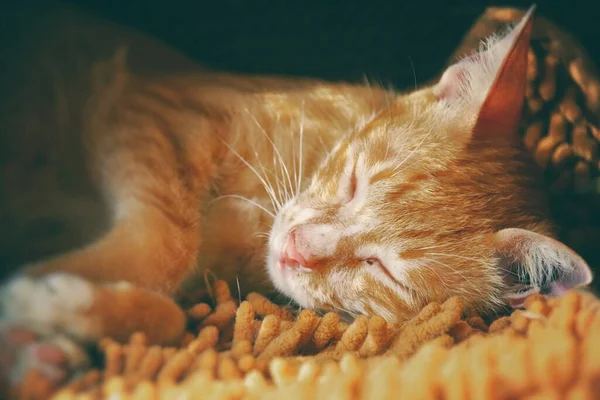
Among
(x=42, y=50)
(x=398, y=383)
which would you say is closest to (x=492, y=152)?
(x=398, y=383)

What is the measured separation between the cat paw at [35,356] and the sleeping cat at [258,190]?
2cm

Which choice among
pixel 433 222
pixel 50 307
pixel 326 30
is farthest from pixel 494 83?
pixel 50 307

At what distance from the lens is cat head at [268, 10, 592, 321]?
1082 mm

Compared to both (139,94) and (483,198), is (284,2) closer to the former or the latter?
(139,94)

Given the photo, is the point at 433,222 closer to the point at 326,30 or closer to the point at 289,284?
the point at 289,284

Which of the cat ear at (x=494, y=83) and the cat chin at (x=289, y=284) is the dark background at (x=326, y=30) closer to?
the cat ear at (x=494, y=83)

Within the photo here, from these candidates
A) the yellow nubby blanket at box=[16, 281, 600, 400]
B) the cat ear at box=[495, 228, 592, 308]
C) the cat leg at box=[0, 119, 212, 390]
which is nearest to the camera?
the yellow nubby blanket at box=[16, 281, 600, 400]

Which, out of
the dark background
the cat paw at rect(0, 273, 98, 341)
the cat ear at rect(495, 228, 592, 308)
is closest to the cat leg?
the cat paw at rect(0, 273, 98, 341)

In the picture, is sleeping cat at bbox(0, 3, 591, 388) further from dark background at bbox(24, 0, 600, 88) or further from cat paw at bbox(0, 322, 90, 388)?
dark background at bbox(24, 0, 600, 88)

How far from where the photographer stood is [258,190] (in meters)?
1.38

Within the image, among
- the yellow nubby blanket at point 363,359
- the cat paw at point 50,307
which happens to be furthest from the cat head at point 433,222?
the cat paw at point 50,307

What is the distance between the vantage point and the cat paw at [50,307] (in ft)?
2.59

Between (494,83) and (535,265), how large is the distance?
394 mm

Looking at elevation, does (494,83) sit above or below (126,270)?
above
